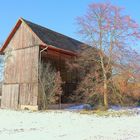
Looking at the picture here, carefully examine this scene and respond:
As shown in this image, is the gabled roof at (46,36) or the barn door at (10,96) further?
the barn door at (10,96)

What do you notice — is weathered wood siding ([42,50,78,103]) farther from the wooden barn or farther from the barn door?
the barn door

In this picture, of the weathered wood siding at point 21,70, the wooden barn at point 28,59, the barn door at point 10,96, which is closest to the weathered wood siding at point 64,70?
the wooden barn at point 28,59

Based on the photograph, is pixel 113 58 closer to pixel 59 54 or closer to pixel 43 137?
pixel 59 54

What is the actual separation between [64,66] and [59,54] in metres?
1.35

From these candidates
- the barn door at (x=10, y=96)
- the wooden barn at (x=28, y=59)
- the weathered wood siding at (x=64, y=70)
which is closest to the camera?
the wooden barn at (x=28, y=59)

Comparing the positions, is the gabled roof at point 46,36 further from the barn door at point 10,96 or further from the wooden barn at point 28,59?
the barn door at point 10,96

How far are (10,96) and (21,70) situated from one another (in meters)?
3.05

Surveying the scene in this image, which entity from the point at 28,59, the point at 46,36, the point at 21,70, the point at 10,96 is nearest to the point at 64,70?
the point at 28,59

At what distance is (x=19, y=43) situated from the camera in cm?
2948

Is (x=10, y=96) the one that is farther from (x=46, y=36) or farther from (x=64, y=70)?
(x=46, y=36)

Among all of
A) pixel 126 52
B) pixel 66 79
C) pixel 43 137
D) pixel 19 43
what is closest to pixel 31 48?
pixel 19 43

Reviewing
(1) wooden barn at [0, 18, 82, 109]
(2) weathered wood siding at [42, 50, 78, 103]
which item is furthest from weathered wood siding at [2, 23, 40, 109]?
(2) weathered wood siding at [42, 50, 78, 103]

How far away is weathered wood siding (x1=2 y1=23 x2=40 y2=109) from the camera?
2725cm

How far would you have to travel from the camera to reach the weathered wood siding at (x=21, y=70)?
27250 millimetres
